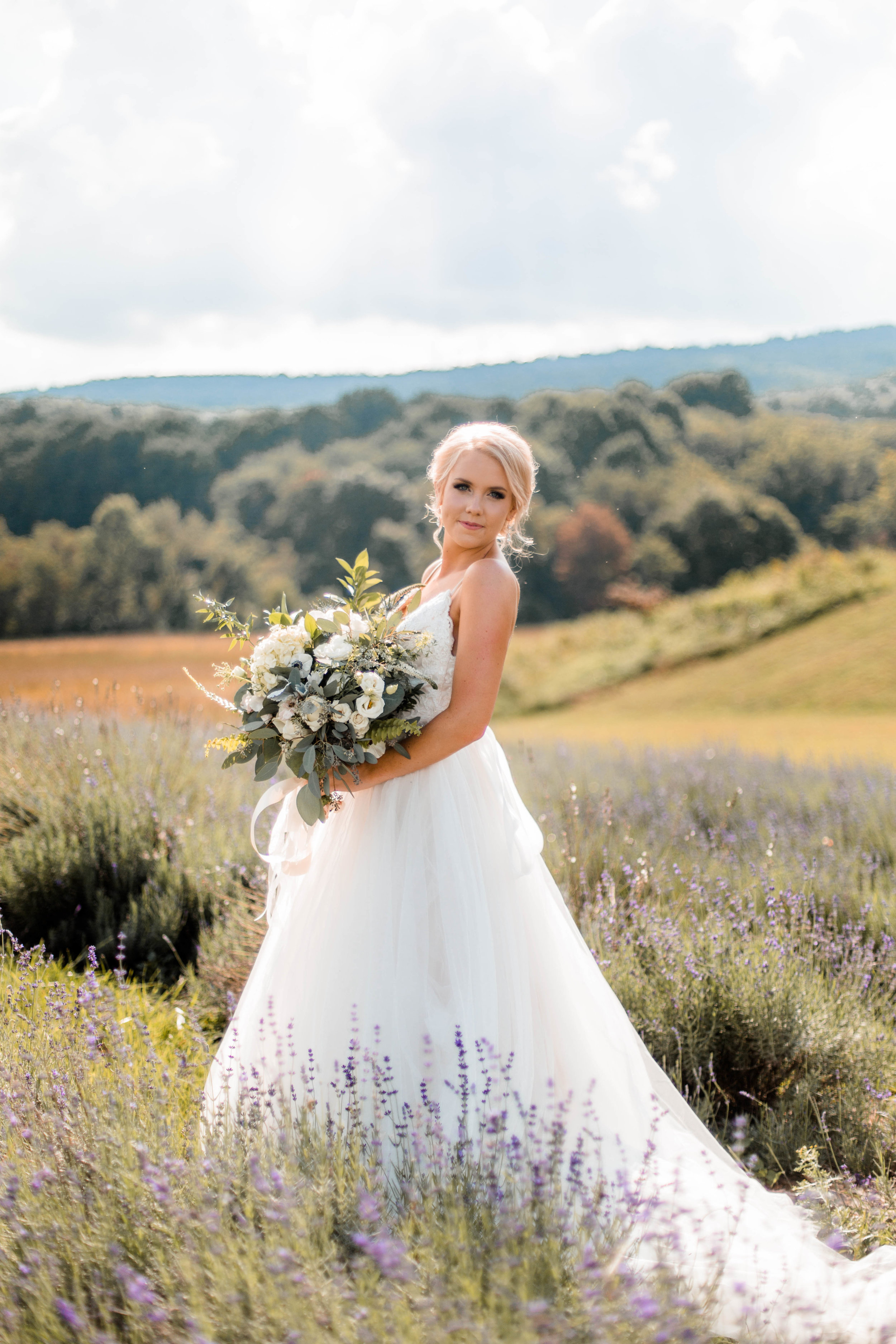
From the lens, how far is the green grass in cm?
2153

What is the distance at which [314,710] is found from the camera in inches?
87.4

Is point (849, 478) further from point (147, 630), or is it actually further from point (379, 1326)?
point (379, 1326)

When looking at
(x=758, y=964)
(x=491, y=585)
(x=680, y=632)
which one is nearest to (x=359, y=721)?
(x=491, y=585)

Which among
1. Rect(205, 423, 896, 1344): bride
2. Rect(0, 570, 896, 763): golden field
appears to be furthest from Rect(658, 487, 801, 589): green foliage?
Rect(205, 423, 896, 1344): bride

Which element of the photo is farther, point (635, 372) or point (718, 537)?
point (635, 372)

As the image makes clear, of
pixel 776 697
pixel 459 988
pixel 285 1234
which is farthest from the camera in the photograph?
pixel 776 697

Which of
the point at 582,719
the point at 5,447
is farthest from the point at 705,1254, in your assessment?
the point at 5,447

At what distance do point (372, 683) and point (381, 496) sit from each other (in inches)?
1247

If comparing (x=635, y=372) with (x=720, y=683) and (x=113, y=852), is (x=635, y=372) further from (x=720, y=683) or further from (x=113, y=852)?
(x=113, y=852)

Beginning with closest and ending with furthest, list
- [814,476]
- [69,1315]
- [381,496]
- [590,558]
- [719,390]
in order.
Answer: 1. [69,1315]
2. [590,558]
3. [381,496]
4. [814,476]
5. [719,390]

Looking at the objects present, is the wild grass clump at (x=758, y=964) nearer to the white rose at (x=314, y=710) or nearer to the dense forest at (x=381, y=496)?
the white rose at (x=314, y=710)

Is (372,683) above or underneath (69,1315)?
above

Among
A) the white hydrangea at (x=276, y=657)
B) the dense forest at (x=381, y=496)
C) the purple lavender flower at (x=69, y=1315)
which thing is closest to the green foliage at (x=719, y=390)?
the dense forest at (x=381, y=496)

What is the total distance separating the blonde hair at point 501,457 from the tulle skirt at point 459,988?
739 mm
